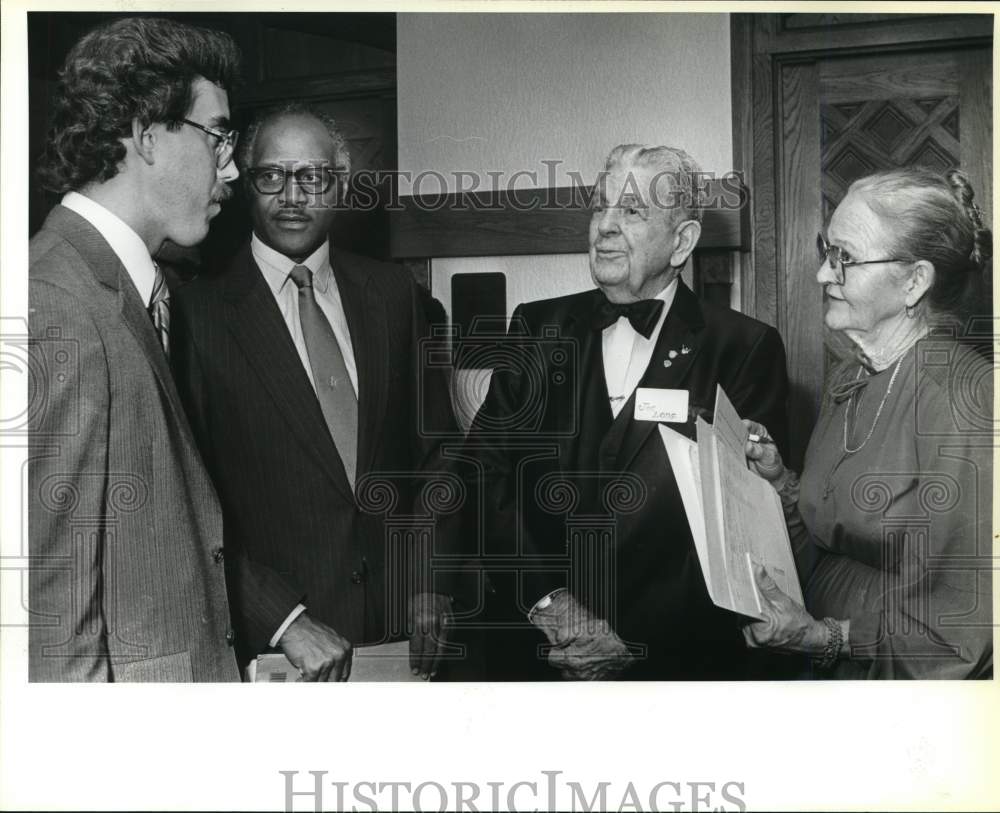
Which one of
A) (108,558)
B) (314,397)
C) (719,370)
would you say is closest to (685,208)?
(719,370)

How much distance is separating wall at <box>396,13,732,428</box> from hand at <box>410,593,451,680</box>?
90 centimetres

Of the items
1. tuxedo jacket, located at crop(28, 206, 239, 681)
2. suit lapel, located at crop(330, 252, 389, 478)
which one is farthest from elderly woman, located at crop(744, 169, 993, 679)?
tuxedo jacket, located at crop(28, 206, 239, 681)

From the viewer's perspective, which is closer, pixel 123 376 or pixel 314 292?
pixel 123 376

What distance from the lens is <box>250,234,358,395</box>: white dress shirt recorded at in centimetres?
415

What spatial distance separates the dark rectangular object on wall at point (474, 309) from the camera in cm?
417

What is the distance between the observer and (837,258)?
4.17m

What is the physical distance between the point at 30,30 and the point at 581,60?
1672 mm

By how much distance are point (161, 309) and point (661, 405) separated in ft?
5.01

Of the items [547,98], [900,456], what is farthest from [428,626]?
[547,98]

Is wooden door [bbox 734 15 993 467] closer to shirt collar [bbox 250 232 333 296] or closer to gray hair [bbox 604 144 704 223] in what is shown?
gray hair [bbox 604 144 704 223]

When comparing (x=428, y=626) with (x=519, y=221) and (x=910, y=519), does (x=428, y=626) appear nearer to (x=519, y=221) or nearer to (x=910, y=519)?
(x=519, y=221)

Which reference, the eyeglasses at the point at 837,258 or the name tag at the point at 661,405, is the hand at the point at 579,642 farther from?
the eyeglasses at the point at 837,258

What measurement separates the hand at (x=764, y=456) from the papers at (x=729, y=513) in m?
0.02

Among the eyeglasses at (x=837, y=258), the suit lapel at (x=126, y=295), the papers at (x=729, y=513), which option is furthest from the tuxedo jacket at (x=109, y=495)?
the eyeglasses at (x=837, y=258)
